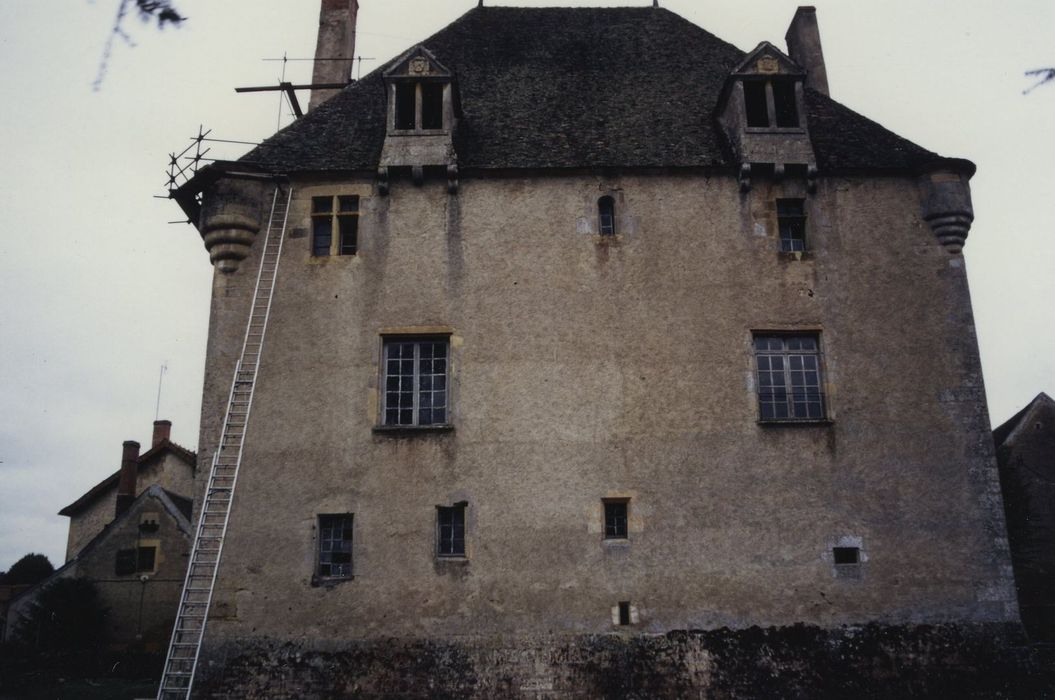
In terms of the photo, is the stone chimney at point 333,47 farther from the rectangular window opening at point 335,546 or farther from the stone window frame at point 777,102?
the rectangular window opening at point 335,546

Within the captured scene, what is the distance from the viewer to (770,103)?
14602mm

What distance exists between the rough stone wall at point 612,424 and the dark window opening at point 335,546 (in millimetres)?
196

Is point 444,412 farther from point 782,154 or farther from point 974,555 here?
point 974,555

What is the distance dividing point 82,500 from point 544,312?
22804 mm

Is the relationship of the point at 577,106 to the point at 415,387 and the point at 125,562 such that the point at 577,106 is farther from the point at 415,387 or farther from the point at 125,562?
the point at 125,562

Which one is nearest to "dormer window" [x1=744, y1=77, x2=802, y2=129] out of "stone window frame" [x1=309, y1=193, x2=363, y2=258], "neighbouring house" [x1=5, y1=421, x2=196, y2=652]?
"stone window frame" [x1=309, y1=193, x2=363, y2=258]

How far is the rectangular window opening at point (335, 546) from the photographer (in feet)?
41.8

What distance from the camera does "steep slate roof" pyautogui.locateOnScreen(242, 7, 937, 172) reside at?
14742mm

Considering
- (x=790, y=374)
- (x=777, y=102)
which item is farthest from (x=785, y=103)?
(x=790, y=374)

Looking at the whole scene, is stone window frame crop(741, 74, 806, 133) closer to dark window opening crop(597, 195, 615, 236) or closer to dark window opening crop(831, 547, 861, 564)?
dark window opening crop(597, 195, 615, 236)

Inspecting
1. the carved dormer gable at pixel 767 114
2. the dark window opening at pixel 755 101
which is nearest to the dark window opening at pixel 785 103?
the carved dormer gable at pixel 767 114

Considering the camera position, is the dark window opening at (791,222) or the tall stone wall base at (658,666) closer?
the tall stone wall base at (658,666)

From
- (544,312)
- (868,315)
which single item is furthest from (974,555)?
(544,312)

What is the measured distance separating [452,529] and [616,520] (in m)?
2.47
